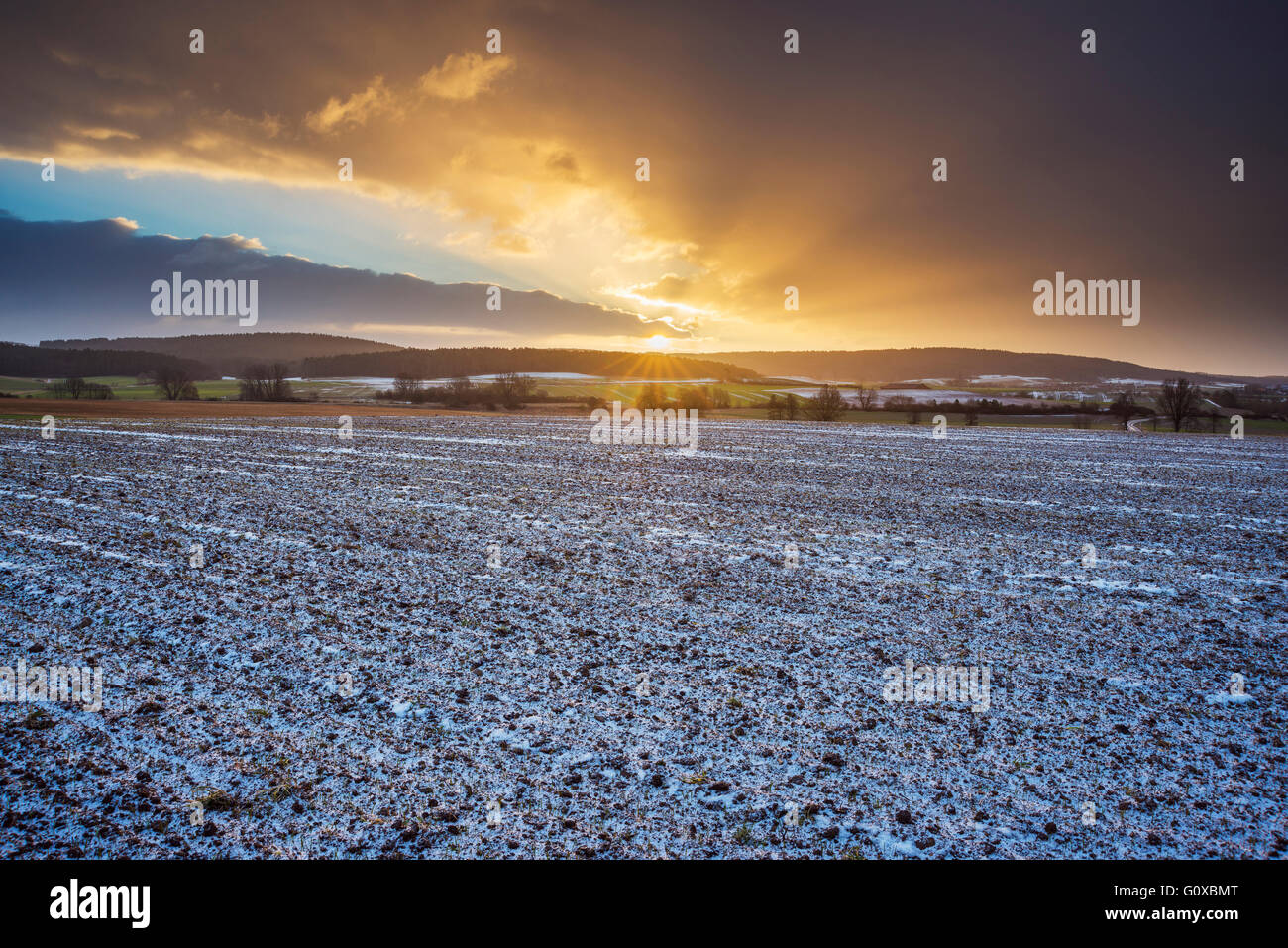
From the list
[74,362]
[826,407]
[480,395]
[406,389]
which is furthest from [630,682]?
[74,362]

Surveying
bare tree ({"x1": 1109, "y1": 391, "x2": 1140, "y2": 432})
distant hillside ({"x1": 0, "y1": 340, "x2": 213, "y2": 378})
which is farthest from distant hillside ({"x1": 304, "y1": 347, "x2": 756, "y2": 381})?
bare tree ({"x1": 1109, "y1": 391, "x2": 1140, "y2": 432})

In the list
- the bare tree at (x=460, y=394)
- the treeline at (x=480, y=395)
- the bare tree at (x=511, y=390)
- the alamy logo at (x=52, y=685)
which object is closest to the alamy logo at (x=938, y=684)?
the alamy logo at (x=52, y=685)

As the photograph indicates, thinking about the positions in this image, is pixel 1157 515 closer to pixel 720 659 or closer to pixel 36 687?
pixel 720 659

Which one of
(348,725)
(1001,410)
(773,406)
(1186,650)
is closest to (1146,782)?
(1186,650)
